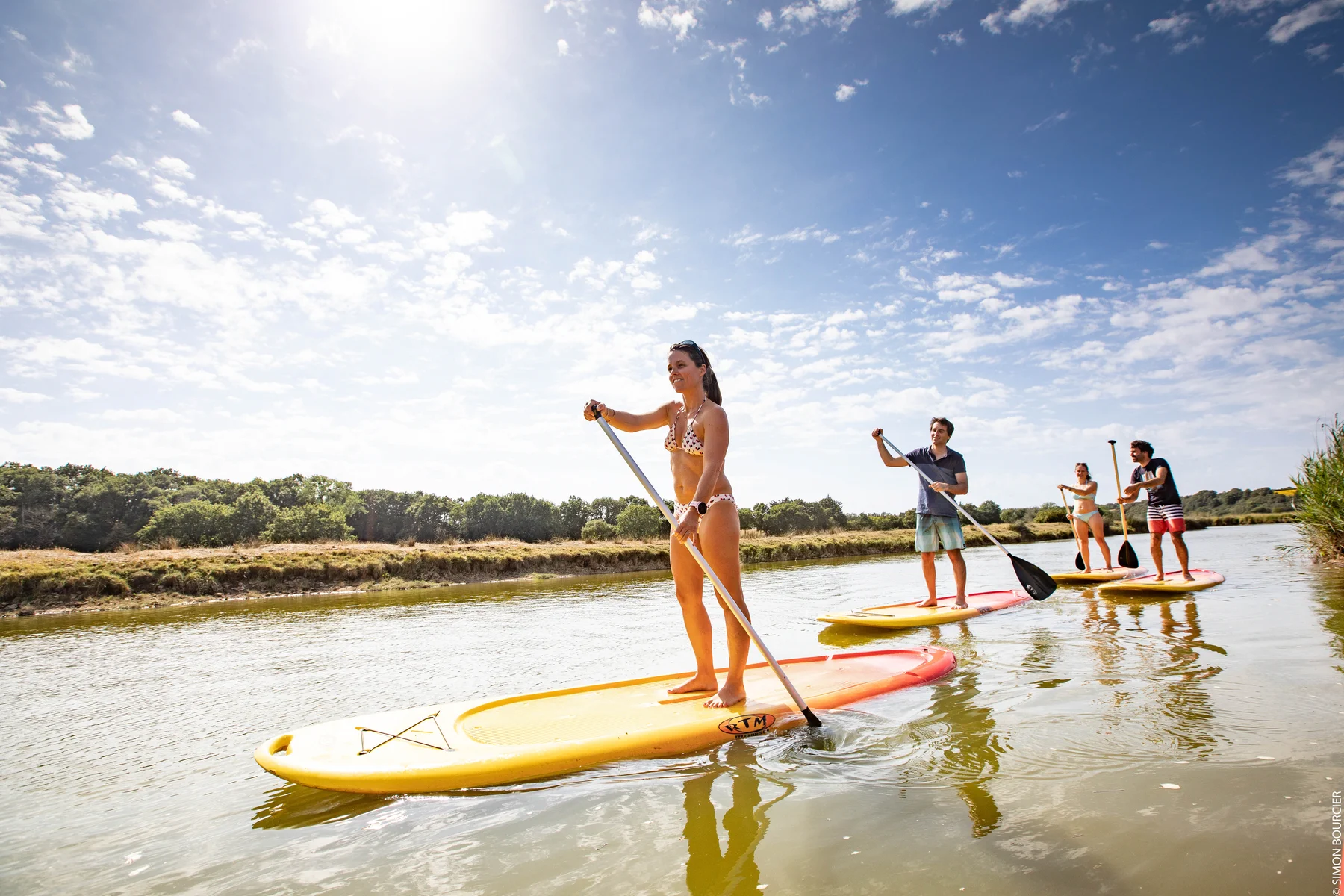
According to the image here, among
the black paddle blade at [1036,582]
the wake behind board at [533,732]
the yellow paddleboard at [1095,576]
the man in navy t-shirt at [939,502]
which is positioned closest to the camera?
the wake behind board at [533,732]

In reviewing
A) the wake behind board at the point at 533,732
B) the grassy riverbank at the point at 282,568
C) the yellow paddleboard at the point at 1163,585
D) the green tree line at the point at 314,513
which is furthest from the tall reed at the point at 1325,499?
the green tree line at the point at 314,513

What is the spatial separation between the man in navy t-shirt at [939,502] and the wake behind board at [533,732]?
402 centimetres

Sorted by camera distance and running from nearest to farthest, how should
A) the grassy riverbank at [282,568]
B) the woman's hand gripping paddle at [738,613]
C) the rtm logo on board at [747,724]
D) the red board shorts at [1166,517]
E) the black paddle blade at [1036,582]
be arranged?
the rtm logo on board at [747,724]
the woman's hand gripping paddle at [738,613]
the black paddle blade at [1036,582]
the red board shorts at [1166,517]
the grassy riverbank at [282,568]

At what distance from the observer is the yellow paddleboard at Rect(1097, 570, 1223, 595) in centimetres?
876

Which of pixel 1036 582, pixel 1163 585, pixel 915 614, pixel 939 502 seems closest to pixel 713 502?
pixel 915 614

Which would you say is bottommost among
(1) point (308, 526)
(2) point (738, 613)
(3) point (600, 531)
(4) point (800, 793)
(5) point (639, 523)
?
(4) point (800, 793)

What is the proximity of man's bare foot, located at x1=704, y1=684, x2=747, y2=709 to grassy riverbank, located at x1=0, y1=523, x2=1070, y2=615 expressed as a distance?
1635cm

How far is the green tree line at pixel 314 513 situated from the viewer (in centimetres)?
3600

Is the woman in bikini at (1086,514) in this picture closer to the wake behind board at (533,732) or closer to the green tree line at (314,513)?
the wake behind board at (533,732)

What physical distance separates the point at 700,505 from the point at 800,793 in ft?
5.26

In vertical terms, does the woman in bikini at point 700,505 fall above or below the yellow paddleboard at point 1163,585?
above

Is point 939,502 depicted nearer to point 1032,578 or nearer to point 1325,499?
point 1032,578

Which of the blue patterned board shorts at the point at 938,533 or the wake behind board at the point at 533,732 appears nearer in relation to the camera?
the wake behind board at the point at 533,732

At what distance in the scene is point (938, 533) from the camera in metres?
8.65
